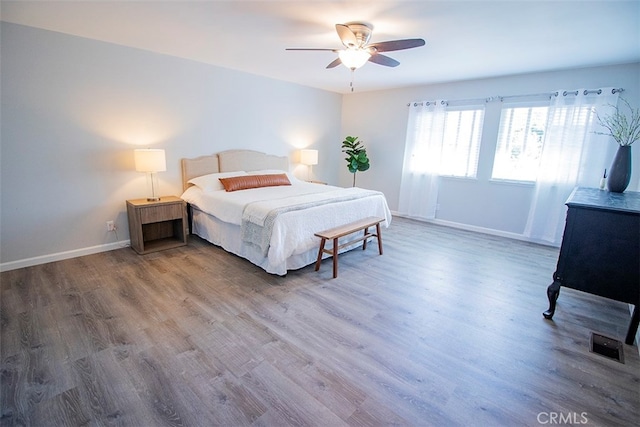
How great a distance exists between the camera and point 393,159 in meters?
5.85

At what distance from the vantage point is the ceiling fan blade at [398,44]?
7.72 ft

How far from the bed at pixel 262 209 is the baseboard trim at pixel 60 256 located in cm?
95

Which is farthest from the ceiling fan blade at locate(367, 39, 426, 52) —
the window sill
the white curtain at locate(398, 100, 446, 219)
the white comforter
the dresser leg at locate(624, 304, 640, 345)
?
the window sill

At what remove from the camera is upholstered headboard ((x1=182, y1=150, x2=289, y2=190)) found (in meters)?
4.20

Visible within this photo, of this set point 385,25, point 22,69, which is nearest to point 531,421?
point 385,25

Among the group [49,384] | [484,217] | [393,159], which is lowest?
[49,384]

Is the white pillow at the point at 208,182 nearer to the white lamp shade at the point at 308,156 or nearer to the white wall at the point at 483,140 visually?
the white lamp shade at the point at 308,156

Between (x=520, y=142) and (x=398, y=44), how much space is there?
310cm

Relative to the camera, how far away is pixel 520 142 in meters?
→ 4.43

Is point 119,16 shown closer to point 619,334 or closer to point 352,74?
point 352,74

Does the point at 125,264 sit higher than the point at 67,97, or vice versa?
the point at 67,97

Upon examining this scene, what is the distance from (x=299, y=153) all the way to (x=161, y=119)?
2511 mm

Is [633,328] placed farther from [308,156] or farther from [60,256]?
[60,256]

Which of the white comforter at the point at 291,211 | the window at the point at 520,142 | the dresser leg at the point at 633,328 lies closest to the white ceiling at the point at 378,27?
the window at the point at 520,142
